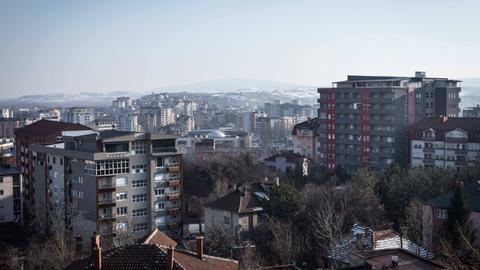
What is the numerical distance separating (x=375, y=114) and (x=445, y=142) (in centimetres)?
428

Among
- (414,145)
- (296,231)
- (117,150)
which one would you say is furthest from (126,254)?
(414,145)

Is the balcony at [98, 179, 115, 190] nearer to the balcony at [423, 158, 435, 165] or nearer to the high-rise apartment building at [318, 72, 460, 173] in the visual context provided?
the high-rise apartment building at [318, 72, 460, 173]

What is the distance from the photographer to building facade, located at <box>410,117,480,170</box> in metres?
31.9

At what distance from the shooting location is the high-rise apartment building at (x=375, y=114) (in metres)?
35.1

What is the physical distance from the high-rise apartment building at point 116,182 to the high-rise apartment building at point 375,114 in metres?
13.7

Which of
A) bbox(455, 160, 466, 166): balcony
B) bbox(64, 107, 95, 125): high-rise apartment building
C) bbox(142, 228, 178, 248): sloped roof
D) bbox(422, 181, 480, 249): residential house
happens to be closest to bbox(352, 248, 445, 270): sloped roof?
bbox(142, 228, 178, 248): sloped roof

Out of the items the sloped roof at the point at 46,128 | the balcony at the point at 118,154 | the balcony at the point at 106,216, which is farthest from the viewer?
the sloped roof at the point at 46,128

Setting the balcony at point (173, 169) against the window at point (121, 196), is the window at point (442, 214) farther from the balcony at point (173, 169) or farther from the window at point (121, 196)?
the window at point (121, 196)

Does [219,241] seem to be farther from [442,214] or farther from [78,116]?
[78,116]

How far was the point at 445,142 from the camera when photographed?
107ft

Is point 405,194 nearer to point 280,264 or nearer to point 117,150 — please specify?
point 280,264

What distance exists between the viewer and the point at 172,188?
A: 2561cm

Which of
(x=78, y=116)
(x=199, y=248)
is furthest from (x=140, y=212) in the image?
(x=78, y=116)

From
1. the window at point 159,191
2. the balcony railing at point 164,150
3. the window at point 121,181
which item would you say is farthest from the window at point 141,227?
the balcony railing at point 164,150
